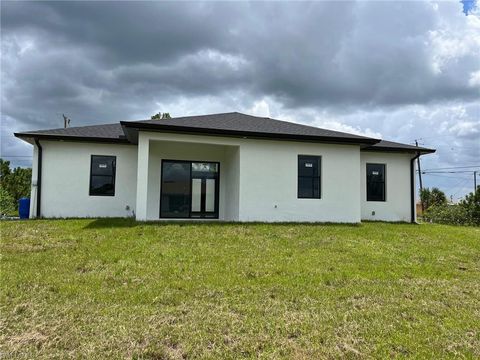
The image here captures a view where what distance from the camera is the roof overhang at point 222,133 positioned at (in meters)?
11.2

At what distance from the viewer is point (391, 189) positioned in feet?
50.5

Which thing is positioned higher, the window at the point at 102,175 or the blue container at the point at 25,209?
the window at the point at 102,175

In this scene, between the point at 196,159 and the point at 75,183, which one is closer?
the point at 75,183

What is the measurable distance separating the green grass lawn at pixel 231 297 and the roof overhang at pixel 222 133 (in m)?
3.53

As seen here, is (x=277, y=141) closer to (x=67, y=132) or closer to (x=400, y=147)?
(x=400, y=147)

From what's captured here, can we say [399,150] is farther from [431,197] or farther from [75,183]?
[431,197]

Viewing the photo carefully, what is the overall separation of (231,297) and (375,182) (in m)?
12.0

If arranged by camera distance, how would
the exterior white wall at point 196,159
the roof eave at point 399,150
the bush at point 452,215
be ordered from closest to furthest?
the exterior white wall at point 196,159, the roof eave at point 399,150, the bush at point 452,215

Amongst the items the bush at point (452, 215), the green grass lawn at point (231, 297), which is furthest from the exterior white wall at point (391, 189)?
the bush at point (452, 215)

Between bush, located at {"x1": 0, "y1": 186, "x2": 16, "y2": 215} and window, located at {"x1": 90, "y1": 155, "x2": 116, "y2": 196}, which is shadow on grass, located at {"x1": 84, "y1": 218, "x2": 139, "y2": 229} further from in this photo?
bush, located at {"x1": 0, "y1": 186, "x2": 16, "y2": 215}

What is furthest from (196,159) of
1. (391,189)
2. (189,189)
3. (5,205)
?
(5,205)

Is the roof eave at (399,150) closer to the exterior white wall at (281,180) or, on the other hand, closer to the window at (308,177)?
the exterior white wall at (281,180)

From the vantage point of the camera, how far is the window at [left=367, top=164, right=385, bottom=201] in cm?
1533

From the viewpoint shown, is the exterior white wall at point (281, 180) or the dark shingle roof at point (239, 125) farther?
the exterior white wall at point (281, 180)
